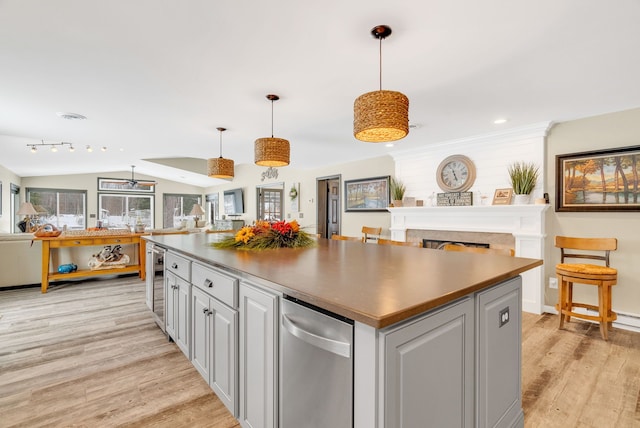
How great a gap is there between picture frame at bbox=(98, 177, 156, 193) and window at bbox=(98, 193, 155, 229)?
0.60 ft

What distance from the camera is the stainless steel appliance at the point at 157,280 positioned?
2688mm

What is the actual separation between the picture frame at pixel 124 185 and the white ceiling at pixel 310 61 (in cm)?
682

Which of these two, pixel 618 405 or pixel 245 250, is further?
pixel 245 250

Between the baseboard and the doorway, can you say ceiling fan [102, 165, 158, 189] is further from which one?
the baseboard

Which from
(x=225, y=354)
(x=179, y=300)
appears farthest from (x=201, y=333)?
(x=179, y=300)

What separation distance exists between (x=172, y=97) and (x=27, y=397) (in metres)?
2.65

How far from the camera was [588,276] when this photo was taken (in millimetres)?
2824

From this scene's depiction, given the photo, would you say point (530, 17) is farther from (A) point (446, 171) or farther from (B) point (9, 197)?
(B) point (9, 197)

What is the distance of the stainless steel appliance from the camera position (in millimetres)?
2688

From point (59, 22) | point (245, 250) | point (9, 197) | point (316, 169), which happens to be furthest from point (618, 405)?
point (9, 197)

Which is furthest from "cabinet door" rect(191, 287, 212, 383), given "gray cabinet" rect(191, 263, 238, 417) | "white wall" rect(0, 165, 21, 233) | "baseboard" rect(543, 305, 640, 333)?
"white wall" rect(0, 165, 21, 233)

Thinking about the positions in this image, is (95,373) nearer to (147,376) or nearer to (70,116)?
(147,376)

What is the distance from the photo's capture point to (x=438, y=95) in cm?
285

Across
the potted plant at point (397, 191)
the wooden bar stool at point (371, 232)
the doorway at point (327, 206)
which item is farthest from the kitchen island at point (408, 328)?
the doorway at point (327, 206)
